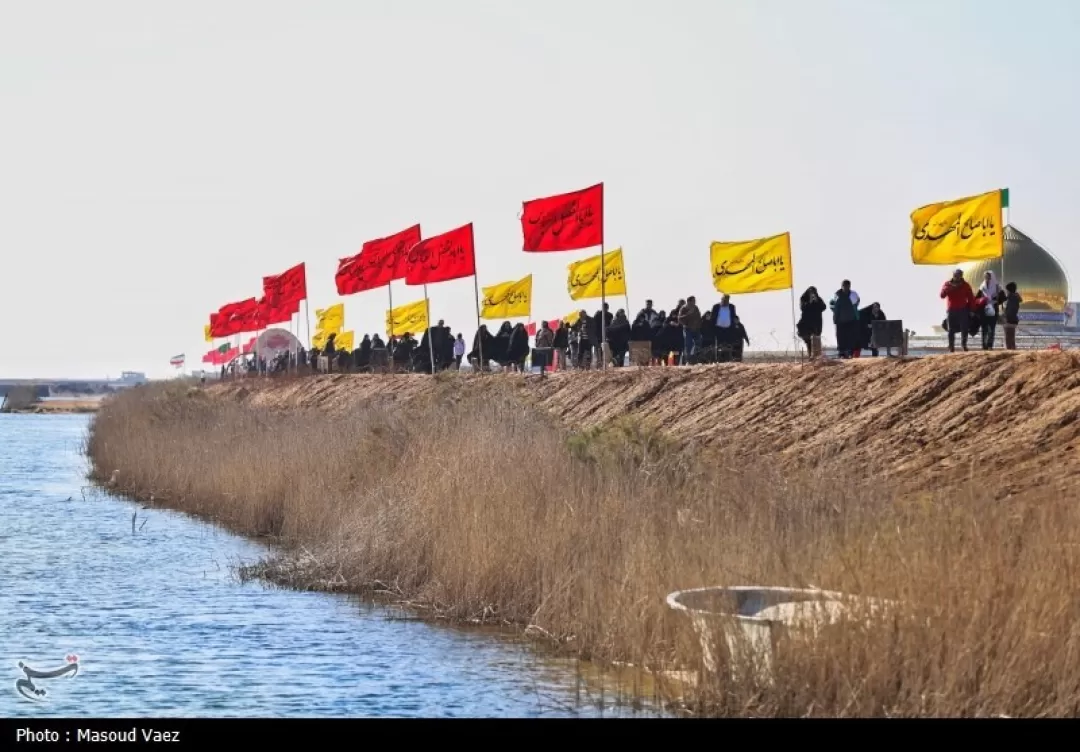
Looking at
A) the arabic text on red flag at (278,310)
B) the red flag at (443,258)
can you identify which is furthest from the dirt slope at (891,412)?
the arabic text on red flag at (278,310)

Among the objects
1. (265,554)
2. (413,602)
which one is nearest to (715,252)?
(265,554)

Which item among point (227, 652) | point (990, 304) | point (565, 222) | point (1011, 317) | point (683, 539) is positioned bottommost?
point (227, 652)

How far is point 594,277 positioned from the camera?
50750 millimetres

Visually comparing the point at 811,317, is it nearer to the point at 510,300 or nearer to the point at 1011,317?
the point at 1011,317

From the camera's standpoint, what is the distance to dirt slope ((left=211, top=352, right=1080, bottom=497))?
20484 mm

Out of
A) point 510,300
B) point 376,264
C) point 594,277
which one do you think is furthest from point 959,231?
point 510,300

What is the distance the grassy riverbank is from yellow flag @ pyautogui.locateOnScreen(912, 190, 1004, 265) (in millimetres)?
6730

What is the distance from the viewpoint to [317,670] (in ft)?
53.0

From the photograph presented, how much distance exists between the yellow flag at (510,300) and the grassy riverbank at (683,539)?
26.3m

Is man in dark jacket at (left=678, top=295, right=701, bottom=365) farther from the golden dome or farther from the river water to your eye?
the golden dome

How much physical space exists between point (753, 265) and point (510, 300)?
61.8 feet

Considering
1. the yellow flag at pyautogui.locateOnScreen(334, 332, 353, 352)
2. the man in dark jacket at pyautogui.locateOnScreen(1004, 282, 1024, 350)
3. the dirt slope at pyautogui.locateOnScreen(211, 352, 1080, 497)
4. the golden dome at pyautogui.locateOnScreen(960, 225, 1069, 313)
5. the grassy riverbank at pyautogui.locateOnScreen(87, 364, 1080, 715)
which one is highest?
the golden dome at pyautogui.locateOnScreen(960, 225, 1069, 313)

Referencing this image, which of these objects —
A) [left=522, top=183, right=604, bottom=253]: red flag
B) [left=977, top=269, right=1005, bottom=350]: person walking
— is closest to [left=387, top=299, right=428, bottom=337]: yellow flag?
[left=522, top=183, right=604, bottom=253]: red flag
